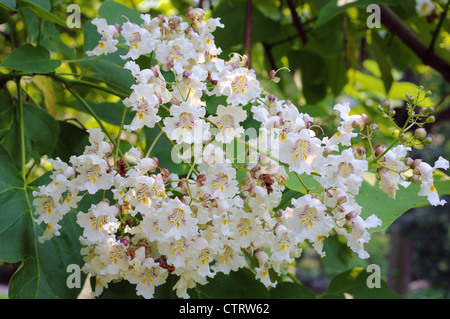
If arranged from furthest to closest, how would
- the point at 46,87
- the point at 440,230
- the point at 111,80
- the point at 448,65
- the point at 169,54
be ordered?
the point at 440,230 → the point at 448,65 → the point at 46,87 → the point at 111,80 → the point at 169,54

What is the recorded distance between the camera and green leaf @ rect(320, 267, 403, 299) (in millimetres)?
1097

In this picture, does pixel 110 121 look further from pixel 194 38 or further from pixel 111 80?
pixel 194 38

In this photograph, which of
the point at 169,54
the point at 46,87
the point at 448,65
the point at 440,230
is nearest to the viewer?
the point at 169,54

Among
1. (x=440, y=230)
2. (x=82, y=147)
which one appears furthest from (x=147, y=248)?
(x=440, y=230)

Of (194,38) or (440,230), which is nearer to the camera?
(194,38)

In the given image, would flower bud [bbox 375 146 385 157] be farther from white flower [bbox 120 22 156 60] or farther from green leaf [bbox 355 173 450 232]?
white flower [bbox 120 22 156 60]

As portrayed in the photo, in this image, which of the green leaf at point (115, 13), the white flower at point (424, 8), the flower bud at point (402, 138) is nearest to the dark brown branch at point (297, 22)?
the white flower at point (424, 8)

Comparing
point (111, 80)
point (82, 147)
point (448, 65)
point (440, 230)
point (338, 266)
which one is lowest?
point (338, 266)

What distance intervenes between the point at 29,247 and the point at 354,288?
745 mm

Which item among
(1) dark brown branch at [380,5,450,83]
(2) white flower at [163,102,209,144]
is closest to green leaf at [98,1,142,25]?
(2) white flower at [163,102,209,144]

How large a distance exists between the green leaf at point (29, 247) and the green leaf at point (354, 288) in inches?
23.9

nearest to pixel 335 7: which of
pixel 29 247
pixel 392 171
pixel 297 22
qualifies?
pixel 297 22

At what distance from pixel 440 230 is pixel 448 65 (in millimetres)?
5891

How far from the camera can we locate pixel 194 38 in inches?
31.7
